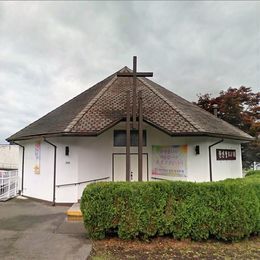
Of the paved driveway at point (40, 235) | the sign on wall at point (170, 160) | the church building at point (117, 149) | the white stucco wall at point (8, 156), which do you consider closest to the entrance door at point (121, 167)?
the church building at point (117, 149)

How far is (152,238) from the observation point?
19.2ft

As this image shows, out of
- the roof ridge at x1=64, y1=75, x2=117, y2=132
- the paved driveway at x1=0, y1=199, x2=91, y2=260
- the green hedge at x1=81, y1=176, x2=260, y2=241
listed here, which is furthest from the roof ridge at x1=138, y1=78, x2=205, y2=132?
the paved driveway at x1=0, y1=199, x2=91, y2=260

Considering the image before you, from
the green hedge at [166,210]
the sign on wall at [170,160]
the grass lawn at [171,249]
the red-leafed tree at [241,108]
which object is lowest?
the grass lawn at [171,249]

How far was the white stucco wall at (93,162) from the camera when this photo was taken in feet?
32.0

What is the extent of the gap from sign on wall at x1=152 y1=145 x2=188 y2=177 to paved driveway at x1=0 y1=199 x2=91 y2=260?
428 cm

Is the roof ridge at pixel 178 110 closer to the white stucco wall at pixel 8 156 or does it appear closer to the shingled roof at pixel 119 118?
the shingled roof at pixel 119 118

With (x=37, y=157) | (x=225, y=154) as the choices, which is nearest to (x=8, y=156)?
(x=37, y=157)

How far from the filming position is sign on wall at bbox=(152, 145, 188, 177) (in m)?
9.85

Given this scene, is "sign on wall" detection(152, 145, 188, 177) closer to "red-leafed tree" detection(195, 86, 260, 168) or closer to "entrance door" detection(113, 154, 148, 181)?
"entrance door" detection(113, 154, 148, 181)

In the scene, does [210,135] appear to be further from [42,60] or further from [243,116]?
[243,116]

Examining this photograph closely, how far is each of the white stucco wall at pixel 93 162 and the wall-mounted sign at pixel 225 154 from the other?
16 centimetres

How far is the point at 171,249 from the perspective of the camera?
5418 mm

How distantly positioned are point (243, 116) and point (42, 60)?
1543 cm

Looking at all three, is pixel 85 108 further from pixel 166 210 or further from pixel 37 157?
pixel 166 210
